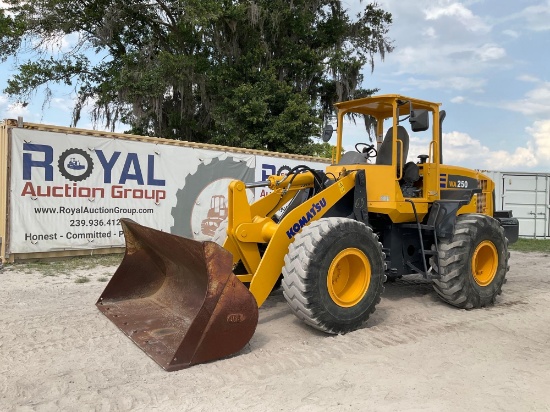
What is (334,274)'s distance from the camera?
4.98 metres

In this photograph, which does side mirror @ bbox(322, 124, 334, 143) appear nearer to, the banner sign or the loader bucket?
the loader bucket

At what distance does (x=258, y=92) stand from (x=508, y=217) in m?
11.7

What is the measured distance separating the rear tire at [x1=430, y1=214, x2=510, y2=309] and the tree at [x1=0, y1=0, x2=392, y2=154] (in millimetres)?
12131

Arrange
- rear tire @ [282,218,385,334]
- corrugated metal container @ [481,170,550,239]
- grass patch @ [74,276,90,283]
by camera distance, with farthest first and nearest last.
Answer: corrugated metal container @ [481,170,550,239]
grass patch @ [74,276,90,283]
rear tire @ [282,218,385,334]

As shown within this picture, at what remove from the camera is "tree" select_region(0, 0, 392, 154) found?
677 inches

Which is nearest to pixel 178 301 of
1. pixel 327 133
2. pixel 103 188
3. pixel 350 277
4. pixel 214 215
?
pixel 350 277

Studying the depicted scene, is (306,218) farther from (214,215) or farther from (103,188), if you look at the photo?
(214,215)

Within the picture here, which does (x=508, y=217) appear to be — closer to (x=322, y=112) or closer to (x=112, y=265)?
(x=112, y=265)

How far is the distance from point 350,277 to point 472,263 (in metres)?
1.86

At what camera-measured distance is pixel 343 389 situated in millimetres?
3525

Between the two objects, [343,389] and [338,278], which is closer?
[343,389]

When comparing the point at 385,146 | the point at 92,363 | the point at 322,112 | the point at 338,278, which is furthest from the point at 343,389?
the point at 322,112

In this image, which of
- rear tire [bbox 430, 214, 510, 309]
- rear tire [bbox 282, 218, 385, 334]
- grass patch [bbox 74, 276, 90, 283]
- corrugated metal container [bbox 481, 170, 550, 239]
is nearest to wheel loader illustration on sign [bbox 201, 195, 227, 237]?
grass patch [bbox 74, 276, 90, 283]

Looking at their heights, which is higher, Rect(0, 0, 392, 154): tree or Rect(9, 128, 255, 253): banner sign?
Rect(0, 0, 392, 154): tree
